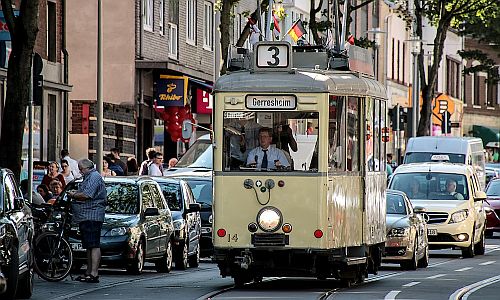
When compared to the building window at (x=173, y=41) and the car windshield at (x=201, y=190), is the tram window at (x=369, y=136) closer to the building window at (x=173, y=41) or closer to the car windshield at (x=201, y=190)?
the car windshield at (x=201, y=190)

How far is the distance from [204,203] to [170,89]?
56.9 feet

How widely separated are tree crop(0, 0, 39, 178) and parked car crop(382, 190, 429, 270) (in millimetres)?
6626

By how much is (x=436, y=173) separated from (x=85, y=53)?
1335 centimetres

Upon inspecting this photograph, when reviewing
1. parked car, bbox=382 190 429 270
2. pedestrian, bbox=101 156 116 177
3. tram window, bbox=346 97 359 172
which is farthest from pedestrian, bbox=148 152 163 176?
tram window, bbox=346 97 359 172

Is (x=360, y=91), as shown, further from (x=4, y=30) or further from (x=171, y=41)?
(x=171, y=41)

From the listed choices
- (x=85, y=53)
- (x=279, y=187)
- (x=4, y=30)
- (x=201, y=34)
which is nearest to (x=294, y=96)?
(x=279, y=187)

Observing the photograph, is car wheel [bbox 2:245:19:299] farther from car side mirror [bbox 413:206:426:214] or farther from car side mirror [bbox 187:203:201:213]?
car side mirror [bbox 413:206:426:214]

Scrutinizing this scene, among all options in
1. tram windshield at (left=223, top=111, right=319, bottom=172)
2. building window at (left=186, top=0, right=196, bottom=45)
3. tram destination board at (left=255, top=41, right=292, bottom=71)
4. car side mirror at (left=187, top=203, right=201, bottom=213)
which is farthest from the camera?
building window at (left=186, top=0, right=196, bottom=45)

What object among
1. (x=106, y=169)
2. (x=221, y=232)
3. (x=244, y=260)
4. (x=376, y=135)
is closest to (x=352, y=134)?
(x=376, y=135)

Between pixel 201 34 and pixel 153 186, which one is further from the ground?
pixel 201 34

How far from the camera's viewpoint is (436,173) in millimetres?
34938

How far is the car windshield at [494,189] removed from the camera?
Answer: 4756 cm

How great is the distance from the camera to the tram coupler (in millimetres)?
21344

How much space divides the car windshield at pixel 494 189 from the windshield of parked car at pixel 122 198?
2265 cm
